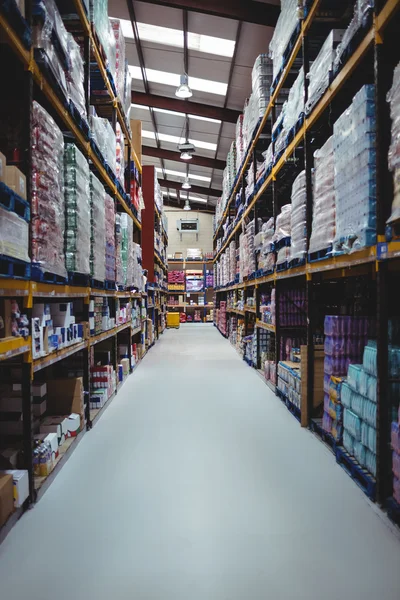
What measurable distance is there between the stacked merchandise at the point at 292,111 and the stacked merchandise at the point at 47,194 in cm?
255

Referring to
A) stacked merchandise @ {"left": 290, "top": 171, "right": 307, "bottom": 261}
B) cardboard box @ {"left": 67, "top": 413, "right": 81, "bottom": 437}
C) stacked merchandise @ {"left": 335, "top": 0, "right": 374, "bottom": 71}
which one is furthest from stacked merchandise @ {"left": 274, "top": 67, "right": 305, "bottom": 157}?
cardboard box @ {"left": 67, "top": 413, "right": 81, "bottom": 437}

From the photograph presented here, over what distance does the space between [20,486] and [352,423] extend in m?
2.23

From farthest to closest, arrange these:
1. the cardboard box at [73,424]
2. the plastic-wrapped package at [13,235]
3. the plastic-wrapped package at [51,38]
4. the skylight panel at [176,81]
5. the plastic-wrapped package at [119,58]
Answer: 1. the skylight panel at [176,81]
2. the plastic-wrapped package at [119,58]
3. the cardboard box at [73,424]
4. the plastic-wrapped package at [51,38]
5. the plastic-wrapped package at [13,235]

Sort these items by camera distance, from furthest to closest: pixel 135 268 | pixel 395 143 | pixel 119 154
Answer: pixel 135 268 → pixel 119 154 → pixel 395 143

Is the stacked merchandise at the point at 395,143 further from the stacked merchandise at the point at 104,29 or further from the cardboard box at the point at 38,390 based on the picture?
the stacked merchandise at the point at 104,29

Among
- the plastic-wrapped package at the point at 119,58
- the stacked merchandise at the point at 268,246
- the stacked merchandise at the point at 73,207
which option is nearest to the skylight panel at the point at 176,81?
the plastic-wrapped package at the point at 119,58

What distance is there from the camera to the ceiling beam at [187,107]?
37.3ft

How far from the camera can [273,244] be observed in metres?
5.54

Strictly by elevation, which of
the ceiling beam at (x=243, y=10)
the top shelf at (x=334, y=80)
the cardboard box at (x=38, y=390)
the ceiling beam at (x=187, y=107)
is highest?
the ceiling beam at (x=187, y=107)

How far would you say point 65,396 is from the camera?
385cm

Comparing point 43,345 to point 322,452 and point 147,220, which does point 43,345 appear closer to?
point 322,452

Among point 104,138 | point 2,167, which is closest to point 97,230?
point 104,138

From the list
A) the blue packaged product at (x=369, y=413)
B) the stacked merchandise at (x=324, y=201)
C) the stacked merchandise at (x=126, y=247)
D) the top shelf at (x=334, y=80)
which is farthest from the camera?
the stacked merchandise at (x=126, y=247)

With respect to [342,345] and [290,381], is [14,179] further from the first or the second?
[290,381]
